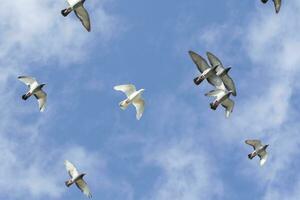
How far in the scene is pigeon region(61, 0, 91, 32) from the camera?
84625 millimetres

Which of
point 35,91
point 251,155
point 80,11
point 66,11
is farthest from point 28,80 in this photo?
point 251,155

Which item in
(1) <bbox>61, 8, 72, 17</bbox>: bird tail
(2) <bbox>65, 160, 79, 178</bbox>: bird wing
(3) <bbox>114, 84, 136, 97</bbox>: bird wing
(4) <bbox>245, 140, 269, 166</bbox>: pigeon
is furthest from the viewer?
(4) <bbox>245, 140, 269, 166</bbox>: pigeon

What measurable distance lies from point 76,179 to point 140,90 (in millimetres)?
9009

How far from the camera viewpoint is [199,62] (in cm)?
8662

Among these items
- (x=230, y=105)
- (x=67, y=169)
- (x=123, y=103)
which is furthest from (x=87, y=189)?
(x=230, y=105)

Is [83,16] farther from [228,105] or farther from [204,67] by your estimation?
[228,105]

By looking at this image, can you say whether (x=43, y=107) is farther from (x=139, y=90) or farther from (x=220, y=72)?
(x=220, y=72)

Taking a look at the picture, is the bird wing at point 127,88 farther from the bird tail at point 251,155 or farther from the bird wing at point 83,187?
the bird tail at point 251,155

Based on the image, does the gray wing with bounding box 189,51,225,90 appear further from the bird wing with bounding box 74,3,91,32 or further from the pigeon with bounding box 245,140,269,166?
the pigeon with bounding box 245,140,269,166

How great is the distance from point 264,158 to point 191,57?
1414 centimetres

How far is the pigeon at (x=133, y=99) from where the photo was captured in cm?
8850

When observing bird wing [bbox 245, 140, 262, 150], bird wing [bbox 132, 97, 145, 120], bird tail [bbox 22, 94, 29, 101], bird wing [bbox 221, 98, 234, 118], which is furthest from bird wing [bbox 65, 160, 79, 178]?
bird wing [bbox 245, 140, 262, 150]

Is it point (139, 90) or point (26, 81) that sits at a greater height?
point (26, 81)

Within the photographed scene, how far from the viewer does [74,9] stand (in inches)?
3351
